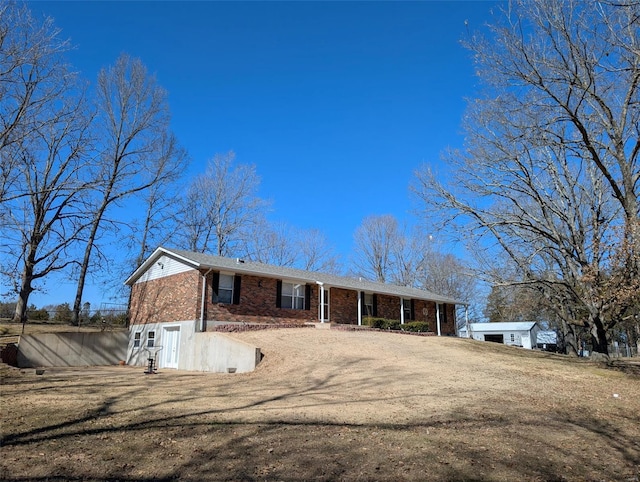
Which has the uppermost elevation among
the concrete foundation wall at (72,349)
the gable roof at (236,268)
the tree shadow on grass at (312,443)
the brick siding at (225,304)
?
the gable roof at (236,268)

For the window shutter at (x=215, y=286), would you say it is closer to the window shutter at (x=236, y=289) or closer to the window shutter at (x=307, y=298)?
the window shutter at (x=236, y=289)

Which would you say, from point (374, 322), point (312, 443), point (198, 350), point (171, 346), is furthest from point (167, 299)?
point (312, 443)

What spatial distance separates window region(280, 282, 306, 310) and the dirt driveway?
10.2 metres

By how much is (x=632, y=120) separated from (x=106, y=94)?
2760 cm

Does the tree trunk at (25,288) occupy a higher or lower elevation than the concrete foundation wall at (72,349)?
higher

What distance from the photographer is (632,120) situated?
44.7 ft

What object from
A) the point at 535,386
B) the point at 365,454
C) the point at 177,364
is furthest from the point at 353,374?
the point at 177,364

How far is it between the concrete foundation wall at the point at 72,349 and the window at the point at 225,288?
23.4ft

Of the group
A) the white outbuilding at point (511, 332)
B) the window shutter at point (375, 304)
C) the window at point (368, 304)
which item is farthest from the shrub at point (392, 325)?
the white outbuilding at point (511, 332)

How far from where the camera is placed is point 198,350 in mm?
17969

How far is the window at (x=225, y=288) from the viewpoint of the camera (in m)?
20.3

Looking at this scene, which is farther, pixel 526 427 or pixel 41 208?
pixel 41 208

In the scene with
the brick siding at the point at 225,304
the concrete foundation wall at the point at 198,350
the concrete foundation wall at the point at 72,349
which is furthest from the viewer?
the brick siding at the point at 225,304

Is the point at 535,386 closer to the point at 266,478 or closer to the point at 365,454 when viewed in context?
the point at 365,454
